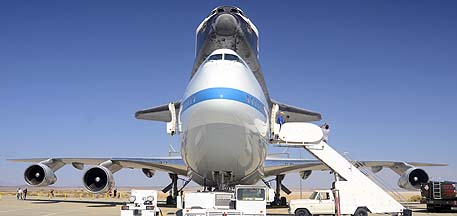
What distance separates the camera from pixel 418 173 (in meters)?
22.2

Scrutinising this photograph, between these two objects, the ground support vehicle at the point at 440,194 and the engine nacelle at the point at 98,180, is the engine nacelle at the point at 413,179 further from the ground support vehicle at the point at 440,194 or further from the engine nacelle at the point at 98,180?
the engine nacelle at the point at 98,180

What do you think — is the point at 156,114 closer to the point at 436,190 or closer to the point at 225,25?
the point at 225,25

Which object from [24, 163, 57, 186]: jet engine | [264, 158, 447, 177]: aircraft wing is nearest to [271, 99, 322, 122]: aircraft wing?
[264, 158, 447, 177]: aircraft wing

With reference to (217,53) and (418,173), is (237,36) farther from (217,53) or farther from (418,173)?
(418,173)

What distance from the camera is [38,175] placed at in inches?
917

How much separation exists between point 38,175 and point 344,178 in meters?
16.8

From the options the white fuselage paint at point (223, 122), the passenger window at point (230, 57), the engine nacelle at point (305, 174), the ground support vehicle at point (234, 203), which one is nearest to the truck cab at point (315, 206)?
the white fuselage paint at point (223, 122)

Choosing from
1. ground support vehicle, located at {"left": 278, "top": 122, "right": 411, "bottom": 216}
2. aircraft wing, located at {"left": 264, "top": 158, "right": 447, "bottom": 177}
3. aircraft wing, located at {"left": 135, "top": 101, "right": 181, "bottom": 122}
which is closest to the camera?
ground support vehicle, located at {"left": 278, "top": 122, "right": 411, "bottom": 216}

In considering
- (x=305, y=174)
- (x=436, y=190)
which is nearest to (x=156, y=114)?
(x=305, y=174)

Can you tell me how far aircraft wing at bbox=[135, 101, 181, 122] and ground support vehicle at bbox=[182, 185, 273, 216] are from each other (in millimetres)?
10777

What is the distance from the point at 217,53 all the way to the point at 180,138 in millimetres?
2576

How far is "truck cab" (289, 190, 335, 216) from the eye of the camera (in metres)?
16.4

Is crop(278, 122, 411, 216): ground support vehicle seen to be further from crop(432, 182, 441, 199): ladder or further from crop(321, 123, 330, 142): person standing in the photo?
crop(432, 182, 441, 199): ladder

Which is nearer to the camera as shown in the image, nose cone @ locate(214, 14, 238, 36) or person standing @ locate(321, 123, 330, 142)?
person standing @ locate(321, 123, 330, 142)
